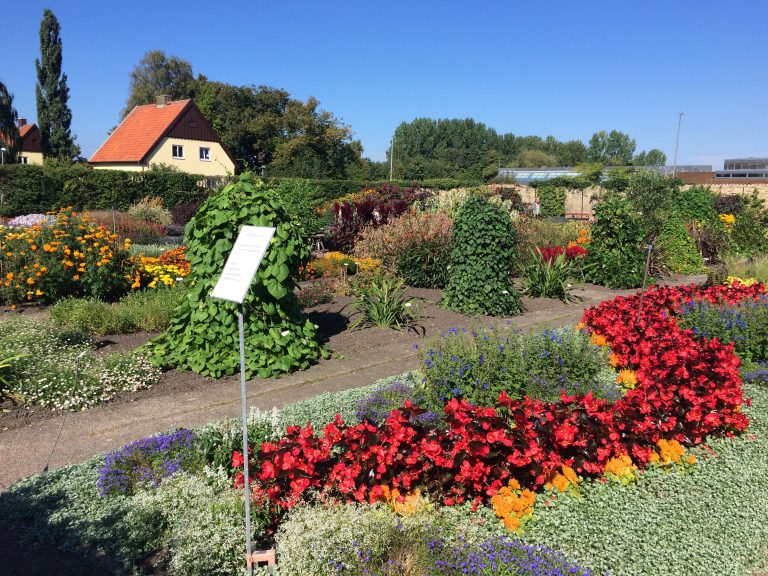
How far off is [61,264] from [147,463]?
594cm

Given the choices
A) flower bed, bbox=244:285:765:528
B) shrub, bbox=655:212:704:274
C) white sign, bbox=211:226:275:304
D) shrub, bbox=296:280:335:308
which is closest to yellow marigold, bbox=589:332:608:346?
flower bed, bbox=244:285:765:528

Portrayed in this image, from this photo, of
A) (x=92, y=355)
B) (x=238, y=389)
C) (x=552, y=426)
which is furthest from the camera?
(x=92, y=355)

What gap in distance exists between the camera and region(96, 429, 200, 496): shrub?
3.58 meters

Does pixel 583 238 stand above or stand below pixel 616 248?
above

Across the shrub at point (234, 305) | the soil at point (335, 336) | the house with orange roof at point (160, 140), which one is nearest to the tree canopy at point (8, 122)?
the house with orange roof at point (160, 140)

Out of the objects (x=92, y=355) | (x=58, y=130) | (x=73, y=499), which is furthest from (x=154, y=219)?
(x=58, y=130)

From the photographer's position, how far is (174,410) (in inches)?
199

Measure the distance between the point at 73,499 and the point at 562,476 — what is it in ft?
9.42

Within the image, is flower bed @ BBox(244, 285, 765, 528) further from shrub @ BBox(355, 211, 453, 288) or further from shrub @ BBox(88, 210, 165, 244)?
shrub @ BBox(88, 210, 165, 244)

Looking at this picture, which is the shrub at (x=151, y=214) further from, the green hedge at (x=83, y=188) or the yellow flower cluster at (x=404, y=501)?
the yellow flower cluster at (x=404, y=501)

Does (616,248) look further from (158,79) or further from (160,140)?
(158,79)

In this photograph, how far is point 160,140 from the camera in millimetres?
35625

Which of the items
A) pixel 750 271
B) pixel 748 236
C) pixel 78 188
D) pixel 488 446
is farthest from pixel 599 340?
pixel 78 188

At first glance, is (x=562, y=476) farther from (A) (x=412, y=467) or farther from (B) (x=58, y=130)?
(B) (x=58, y=130)
